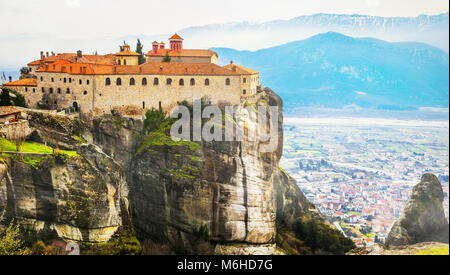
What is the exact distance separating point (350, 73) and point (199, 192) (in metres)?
52.6

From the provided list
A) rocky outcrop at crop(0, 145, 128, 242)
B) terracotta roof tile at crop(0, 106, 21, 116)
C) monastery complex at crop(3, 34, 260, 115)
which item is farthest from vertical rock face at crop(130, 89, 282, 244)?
terracotta roof tile at crop(0, 106, 21, 116)

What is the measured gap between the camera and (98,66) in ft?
106

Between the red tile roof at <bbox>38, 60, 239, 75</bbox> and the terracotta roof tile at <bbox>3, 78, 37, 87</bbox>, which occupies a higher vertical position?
the red tile roof at <bbox>38, 60, 239, 75</bbox>

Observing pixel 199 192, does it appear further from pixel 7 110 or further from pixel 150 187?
pixel 7 110

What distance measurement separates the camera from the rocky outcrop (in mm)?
26156

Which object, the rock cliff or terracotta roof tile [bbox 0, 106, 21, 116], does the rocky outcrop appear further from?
terracotta roof tile [bbox 0, 106, 21, 116]

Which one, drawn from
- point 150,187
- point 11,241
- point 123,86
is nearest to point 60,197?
point 11,241

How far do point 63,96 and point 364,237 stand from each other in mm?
26678

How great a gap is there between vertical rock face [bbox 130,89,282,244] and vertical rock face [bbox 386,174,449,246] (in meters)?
10.2

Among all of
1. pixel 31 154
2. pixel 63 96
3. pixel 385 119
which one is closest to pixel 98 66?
pixel 63 96

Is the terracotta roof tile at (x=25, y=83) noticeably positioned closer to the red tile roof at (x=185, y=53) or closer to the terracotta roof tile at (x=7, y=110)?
the terracotta roof tile at (x=7, y=110)

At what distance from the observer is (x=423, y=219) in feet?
107
